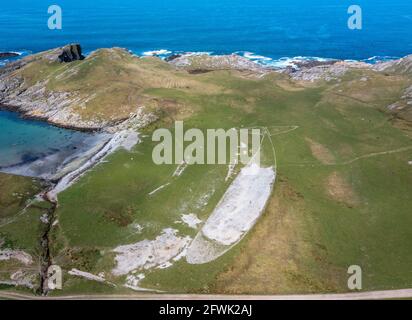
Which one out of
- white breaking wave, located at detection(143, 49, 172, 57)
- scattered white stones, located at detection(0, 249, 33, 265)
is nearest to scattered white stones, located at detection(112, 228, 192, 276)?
scattered white stones, located at detection(0, 249, 33, 265)

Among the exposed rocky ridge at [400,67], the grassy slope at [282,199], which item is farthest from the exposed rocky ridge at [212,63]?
the exposed rocky ridge at [400,67]

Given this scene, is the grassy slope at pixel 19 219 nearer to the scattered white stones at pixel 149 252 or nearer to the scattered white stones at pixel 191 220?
the scattered white stones at pixel 149 252

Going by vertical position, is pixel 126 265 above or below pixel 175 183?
below

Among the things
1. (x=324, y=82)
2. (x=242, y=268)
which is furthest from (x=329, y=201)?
(x=324, y=82)

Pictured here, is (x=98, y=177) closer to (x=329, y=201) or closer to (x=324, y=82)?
(x=329, y=201)

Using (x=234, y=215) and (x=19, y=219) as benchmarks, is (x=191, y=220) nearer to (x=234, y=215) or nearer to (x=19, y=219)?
(x=234, y=215)

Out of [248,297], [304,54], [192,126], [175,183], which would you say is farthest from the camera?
[304,54]

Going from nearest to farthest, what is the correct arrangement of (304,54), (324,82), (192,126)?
1. (192,126)
2. (324,82)
3. (304,54)
